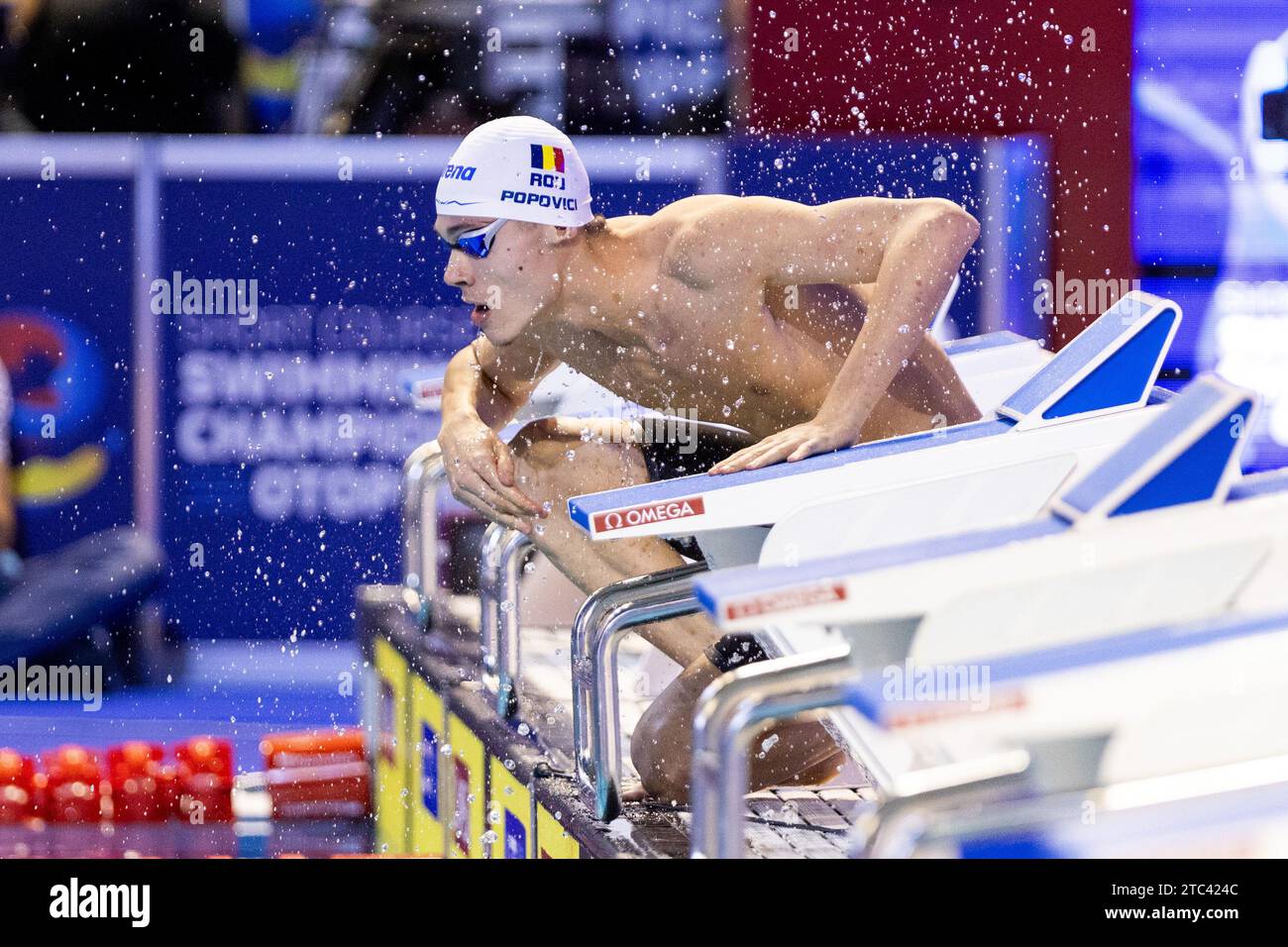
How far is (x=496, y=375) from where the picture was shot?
3.55m

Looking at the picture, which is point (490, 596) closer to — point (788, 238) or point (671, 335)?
point (671, 335)

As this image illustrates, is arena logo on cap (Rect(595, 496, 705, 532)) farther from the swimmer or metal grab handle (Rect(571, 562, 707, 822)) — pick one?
the swimmer

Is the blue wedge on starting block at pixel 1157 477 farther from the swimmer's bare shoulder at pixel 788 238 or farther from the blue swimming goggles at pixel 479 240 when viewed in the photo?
the blue swimming goggles at pixel 479 240

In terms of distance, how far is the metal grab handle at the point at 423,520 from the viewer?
12.7 feet

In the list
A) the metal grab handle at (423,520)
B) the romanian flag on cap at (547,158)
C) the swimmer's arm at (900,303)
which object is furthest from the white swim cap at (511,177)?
the metal grab handle at (423,520)

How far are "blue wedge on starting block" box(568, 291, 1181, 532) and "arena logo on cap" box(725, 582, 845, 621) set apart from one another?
24.2 inches

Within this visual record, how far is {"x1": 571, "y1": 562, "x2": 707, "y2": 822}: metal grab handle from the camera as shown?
2771mm

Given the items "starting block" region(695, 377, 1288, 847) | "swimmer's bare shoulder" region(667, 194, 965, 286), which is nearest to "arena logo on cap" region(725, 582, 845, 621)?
"starting block" region(695, 377, 1288, 847)

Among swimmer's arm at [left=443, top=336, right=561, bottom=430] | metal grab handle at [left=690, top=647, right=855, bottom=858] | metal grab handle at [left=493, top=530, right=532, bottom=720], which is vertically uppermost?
swimmer's arm at [left=443, top=336, right=561, bottom=430]

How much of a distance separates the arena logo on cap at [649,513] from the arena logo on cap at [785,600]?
559 mm

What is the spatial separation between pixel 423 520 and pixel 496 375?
52 centimetres
